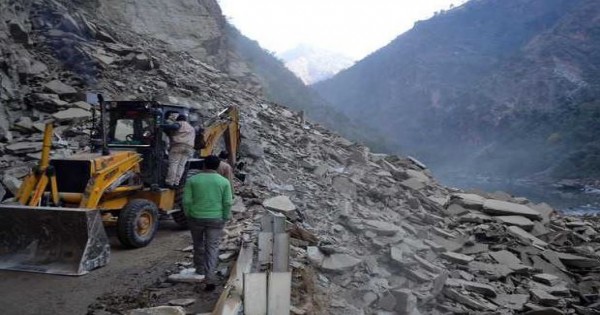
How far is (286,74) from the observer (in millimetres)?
45031

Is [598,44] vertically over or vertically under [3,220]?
over

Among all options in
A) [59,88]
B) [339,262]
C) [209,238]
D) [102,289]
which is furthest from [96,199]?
[59,88]

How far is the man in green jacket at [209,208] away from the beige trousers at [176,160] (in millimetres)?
2058

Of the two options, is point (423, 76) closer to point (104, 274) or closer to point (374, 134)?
point (374, 134)

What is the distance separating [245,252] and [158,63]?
38.4 ft

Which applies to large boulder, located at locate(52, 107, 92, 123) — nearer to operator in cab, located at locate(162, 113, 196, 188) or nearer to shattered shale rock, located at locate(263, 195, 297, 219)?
operator in cab, located at locate(162, 113, 196, 188)

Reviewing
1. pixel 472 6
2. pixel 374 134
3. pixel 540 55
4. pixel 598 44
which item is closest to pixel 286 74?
pixel 374 134

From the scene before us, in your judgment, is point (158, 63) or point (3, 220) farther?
point (158, 63)

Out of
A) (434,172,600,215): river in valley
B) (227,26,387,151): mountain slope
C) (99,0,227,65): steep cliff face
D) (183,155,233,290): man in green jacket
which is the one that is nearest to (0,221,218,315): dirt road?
(183,155,233,290): man in green jacket

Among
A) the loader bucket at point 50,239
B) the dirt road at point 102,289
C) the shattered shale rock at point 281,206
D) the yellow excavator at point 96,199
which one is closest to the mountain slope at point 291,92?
the shattered shale rock at point 281,206

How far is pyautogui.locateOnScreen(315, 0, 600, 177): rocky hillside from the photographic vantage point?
46.9 meters

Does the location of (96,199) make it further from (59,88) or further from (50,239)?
(59,88)

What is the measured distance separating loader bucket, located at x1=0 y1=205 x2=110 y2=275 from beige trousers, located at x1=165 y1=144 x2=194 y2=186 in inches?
65.5

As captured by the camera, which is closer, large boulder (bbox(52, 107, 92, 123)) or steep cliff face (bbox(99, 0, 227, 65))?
large boulder (bbox(52, 107, 92, 123))
